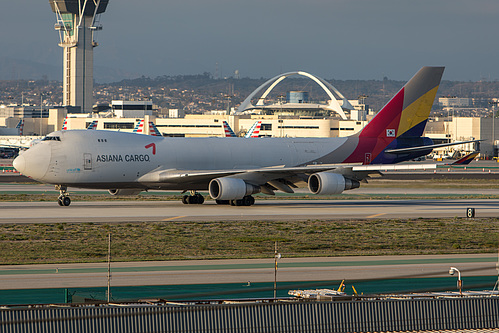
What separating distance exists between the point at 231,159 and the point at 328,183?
7.80 meters

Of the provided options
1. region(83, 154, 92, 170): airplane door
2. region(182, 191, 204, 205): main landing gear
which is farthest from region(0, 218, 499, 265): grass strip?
region(182, 191, 204, 205): main landing gear

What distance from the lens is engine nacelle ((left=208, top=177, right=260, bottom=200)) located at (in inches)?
1939

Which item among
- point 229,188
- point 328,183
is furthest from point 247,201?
point 328,183

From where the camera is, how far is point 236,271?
2823cm

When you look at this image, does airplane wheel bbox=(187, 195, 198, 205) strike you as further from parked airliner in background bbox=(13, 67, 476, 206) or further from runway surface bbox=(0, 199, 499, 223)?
runway surface bbox=(0, 199, 499, 223)

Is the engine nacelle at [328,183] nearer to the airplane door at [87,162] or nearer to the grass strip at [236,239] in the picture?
the grass strip at [236,239]

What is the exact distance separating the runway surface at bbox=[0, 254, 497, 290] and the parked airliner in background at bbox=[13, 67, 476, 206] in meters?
18.7

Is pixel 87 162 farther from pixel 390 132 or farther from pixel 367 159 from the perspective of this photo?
pixel 390 132

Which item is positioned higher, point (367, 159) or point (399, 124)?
point (399, 124)

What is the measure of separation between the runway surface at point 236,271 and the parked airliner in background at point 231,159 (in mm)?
18707

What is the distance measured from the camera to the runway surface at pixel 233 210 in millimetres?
44438

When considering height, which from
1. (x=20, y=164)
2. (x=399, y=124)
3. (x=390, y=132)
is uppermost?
(x=399, y=124)

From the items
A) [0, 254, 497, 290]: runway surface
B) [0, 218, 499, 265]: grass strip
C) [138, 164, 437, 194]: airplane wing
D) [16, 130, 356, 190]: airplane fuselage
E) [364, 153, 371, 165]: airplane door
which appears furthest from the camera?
[364, 153, 371, 165]: airplane door

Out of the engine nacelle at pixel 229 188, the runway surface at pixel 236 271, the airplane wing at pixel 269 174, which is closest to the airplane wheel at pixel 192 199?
the airplane wing at pixel 269 174
